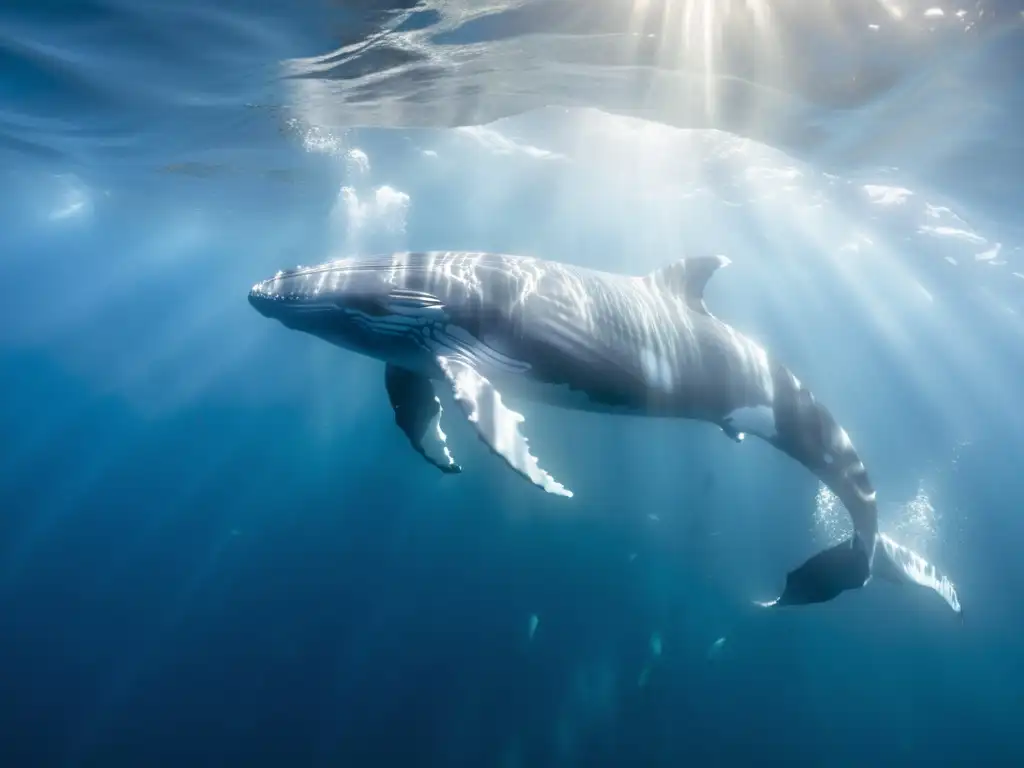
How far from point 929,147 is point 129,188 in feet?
130

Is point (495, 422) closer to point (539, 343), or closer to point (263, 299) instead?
point (539, 343)

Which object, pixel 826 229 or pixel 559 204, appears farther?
pixel 559 204

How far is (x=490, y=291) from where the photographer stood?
253 inches

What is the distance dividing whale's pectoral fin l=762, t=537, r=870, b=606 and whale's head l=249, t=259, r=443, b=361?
6011mm

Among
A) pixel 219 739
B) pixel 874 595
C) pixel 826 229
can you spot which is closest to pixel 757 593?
pixel 874 595

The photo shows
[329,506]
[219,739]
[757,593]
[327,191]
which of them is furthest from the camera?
[327,191]

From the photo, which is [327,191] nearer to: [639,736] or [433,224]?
[433,224]

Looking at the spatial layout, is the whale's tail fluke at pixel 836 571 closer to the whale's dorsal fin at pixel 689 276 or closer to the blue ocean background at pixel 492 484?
the whale's dorsal fin at pixel 689 276

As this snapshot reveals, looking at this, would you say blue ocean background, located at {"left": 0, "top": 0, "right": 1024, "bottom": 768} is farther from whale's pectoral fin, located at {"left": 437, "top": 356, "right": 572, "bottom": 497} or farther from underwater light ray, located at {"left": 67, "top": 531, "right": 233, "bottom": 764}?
whale's pectoral fin, located at {"left": 437, "top": 356, "right": 572, "bottom": 497}

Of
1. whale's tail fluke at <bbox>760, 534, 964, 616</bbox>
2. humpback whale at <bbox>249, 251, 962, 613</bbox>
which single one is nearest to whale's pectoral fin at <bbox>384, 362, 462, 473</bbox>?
humpback whale at <bbox>249, 251, 962, 613</bbox>

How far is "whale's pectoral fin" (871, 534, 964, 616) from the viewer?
9.13 metres

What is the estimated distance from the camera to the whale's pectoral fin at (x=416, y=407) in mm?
8016

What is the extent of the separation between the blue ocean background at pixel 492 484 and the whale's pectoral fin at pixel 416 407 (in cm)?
837

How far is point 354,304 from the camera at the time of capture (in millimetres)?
6477
